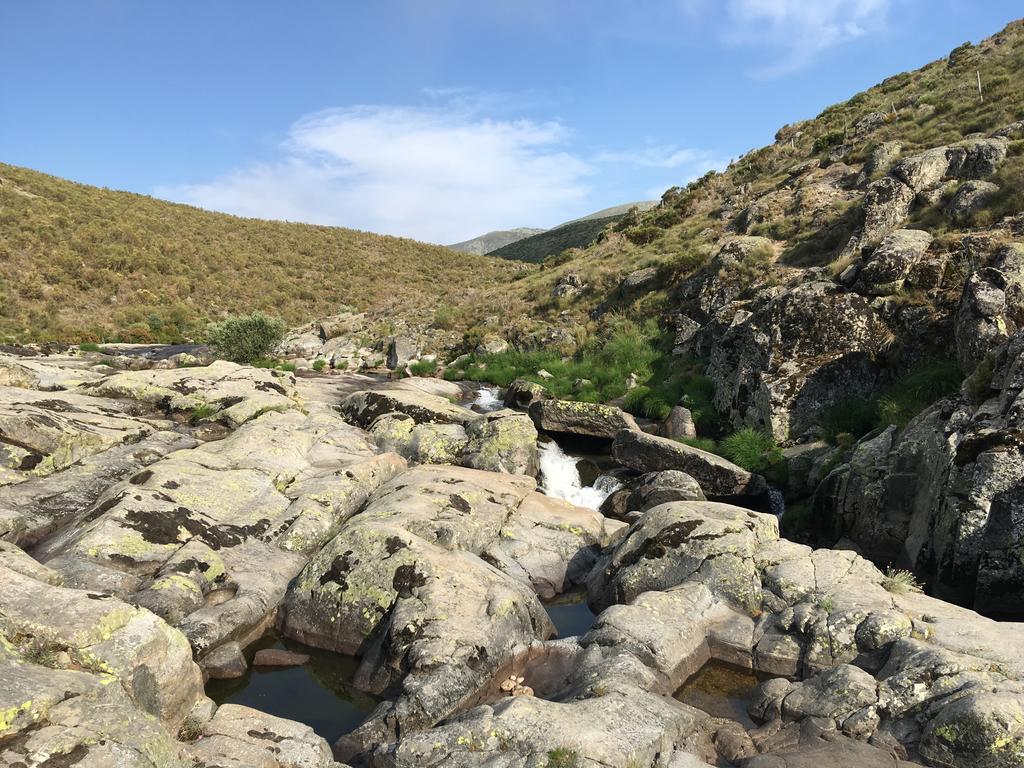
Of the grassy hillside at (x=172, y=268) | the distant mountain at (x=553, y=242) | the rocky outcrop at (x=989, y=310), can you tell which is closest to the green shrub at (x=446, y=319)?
the grassy hillside at (x=172, y=268)

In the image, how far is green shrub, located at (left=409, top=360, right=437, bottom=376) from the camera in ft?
130

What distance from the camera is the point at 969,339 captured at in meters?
17.8

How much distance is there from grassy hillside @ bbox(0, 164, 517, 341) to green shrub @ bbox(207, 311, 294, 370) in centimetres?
1366

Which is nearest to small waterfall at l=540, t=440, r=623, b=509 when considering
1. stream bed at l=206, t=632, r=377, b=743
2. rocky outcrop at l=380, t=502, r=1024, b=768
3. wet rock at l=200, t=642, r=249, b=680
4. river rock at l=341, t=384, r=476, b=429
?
river rock at l=341, t=384, r=476, b=429

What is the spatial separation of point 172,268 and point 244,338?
127 ft

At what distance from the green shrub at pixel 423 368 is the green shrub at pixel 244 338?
1070 centimetres

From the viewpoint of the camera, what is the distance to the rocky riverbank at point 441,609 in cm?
841

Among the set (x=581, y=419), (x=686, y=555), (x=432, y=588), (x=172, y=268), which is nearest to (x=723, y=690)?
(x=686, y=555)

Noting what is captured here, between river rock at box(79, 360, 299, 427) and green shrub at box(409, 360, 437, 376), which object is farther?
green shrub at box(409, 360, 437, 376)

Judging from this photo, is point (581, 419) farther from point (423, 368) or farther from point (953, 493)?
point (423, 368)

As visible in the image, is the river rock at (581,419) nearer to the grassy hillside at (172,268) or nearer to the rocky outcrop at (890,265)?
the rocky outcrop at (890,265)

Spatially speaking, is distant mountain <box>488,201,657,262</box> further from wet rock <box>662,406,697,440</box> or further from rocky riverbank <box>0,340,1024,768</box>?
rocky riverbank <box>0,340,1024,768</box>

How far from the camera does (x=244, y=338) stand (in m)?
41.1

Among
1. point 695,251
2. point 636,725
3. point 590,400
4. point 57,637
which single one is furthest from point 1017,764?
point 695,251
